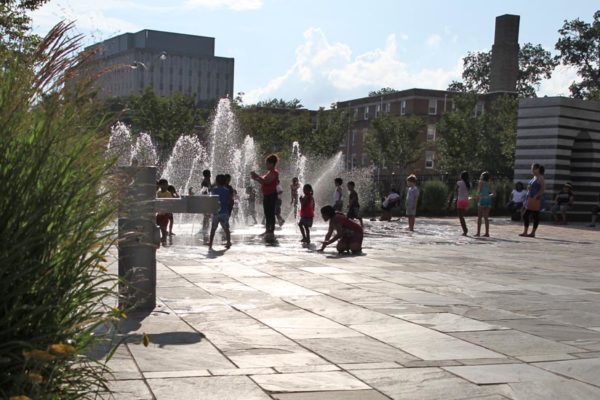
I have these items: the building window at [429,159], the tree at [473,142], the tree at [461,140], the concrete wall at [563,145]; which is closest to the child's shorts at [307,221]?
the concrete wall at [563,145]

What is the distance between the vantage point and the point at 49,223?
286 cm

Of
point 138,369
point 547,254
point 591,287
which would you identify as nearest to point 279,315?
point 138,369

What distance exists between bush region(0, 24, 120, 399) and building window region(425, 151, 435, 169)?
7012 cm

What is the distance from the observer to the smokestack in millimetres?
70938

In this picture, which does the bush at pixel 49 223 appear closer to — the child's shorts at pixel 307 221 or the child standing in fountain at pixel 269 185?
the child standing in fountain at pixel 269 185

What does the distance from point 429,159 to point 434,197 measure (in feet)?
136

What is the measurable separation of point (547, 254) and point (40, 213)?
1338 centimetres

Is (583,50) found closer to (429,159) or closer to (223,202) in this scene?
(429,159)

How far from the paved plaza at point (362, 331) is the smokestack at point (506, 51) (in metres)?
62.2

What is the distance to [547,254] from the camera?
14766 mm

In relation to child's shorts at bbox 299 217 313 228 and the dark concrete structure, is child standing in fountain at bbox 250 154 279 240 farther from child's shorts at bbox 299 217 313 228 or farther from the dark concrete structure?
the dark concrete structure

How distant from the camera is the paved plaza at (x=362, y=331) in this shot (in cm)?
485

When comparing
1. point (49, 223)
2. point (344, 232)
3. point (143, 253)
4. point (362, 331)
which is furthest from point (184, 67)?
point (49, 223)

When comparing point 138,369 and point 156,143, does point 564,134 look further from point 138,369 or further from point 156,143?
point 156,143
